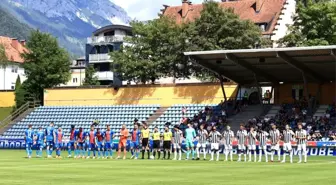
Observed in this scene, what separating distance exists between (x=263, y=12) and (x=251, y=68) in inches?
1753

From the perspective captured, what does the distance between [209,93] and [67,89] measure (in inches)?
594

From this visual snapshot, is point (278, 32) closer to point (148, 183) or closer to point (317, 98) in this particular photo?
point (317, 98)

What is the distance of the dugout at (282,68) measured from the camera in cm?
4866

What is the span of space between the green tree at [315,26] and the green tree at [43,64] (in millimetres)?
24766

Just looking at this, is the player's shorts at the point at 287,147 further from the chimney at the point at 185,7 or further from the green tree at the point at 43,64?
the chimney at the point at 185,7

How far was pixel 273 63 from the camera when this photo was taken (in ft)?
171

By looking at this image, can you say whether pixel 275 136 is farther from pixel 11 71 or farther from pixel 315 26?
pixel 11 71

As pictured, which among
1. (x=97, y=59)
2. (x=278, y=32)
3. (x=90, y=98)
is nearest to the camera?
(x=90, y=98)

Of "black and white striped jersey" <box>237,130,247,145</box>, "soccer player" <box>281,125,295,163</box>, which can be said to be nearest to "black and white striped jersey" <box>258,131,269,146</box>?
"black and white striped jersey" <box>237,130,247,145</box>

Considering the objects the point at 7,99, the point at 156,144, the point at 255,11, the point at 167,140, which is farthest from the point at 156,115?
the point at 255,11

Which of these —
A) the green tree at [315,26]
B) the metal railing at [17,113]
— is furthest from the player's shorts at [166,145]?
the green tree at [315,26]

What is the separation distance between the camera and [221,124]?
2170 inches

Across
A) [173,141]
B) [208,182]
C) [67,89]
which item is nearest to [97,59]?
[67,89]

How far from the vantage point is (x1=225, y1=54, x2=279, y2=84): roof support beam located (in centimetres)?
5072
